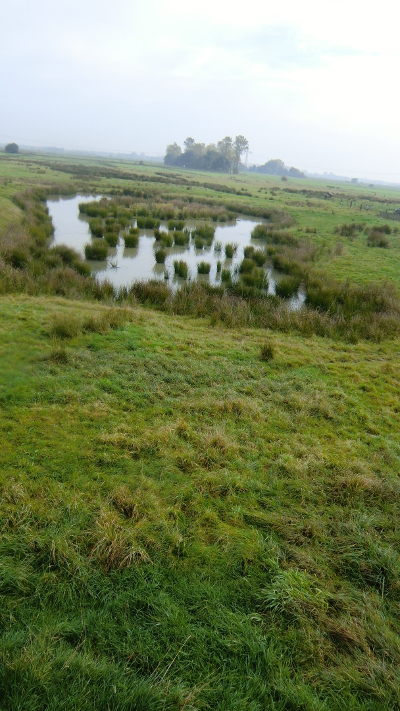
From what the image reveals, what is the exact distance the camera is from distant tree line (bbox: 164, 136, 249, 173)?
347 feet

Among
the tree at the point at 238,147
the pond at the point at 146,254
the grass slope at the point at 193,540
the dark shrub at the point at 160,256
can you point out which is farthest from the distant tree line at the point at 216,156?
Result: the grass slope at the point at 193,540

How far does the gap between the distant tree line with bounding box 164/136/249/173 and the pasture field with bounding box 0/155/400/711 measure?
368 ft

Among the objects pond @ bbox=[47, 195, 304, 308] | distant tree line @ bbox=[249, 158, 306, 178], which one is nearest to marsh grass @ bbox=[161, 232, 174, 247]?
pond @ bbox=[47, 195, 304, 308]

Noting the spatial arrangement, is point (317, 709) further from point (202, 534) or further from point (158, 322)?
point (158, 322)

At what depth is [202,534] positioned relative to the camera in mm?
3102

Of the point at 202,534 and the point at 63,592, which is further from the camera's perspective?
the point at 202,534

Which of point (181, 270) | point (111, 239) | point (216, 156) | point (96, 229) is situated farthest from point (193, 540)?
point (216, 156)

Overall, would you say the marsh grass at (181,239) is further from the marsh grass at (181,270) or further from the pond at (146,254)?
the marsh grass at (181,270)

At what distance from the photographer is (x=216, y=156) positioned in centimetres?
10438

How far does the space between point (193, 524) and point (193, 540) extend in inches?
6.1

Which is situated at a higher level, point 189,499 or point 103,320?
point 103,320

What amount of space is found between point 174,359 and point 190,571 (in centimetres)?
384

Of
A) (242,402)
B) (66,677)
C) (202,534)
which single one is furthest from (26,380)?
(66,677)

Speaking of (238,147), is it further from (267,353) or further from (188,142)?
(267,353)
